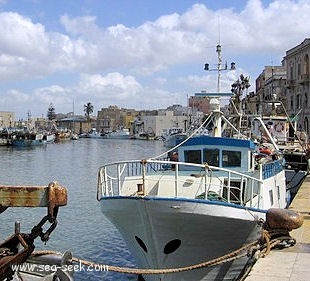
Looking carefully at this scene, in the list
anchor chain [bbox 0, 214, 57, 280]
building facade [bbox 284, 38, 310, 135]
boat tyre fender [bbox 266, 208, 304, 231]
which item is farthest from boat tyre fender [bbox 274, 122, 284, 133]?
anchor chain [bbox 0, 214, 57, 280]

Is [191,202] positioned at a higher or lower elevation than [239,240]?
higher

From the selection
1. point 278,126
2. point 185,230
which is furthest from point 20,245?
point 278,126

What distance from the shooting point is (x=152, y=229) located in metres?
13.4

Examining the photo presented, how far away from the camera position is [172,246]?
13648 mm

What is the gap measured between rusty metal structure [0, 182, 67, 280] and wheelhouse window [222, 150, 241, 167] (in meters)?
9.73

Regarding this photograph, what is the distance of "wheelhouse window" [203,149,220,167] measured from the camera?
54.3ft

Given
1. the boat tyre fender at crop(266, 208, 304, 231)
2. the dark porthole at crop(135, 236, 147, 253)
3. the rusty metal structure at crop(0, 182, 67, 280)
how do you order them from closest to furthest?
1. the rusty metal structure at crop(0, 182, 67, 280)
2. the boat tyre fender at crop(266, 208, 304, 231)
3. the dark porthole at crop(135, 236, 147, 253)

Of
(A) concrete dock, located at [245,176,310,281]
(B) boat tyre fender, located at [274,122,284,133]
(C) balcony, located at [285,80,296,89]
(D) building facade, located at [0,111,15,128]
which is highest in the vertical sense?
(C) balcony, located at [285,80,296,89]

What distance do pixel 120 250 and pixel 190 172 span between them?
4996 mm

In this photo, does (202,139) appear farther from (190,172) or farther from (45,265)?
(45,265)

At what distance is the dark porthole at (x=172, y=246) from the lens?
13.6 m

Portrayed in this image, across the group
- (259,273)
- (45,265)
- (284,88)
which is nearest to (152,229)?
(259,273)

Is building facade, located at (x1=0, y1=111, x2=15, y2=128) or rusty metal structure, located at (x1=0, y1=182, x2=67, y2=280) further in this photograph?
building facade, located at (x1=0, y1=111, x2=15, y2=128)

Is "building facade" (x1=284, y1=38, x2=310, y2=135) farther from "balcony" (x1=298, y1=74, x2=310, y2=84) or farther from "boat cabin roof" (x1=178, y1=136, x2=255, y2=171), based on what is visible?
"boat cabin roof" (x1=178, y1=136, x2=255, y2=171)
